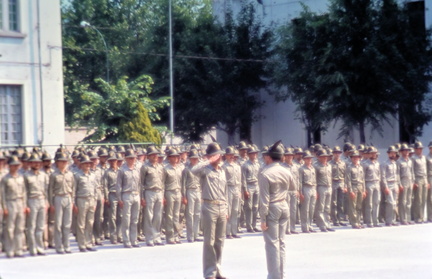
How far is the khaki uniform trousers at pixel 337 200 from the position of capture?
22891 mm

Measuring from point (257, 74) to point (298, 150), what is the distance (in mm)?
17716

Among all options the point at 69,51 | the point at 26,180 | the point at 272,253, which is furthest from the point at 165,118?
the point at 272,253

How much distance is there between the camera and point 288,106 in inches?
1633

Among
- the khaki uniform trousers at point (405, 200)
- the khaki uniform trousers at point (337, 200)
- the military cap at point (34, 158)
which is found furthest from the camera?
the khaki uniform trousers at point (405, 200)

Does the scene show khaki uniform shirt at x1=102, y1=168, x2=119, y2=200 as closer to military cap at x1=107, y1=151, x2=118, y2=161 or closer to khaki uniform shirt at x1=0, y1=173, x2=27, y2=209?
military cap at x1=107, y1=151, x2=118, y2=161

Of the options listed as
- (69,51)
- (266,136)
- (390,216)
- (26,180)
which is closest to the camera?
(26,180)

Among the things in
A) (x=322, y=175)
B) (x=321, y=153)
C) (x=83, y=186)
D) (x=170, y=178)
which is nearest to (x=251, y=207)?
(x=322, y=175)

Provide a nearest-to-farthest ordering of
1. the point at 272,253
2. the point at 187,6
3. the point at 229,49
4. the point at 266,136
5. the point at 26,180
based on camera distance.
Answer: the point at 272,253 → the point at 26,180 → the point at 229,49 → the point at 266,136 → the point at 187,6

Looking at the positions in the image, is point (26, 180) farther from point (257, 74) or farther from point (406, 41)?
point (257, 74)

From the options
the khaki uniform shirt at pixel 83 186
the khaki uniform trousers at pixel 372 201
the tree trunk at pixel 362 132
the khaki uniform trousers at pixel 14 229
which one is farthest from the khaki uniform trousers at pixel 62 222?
the tree trunk at pixel 362 132

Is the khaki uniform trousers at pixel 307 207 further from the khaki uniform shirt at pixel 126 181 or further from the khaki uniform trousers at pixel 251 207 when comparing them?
the khaki uniform shirt at pixel 126 181

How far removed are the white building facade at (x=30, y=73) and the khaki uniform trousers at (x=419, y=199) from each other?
9566mm

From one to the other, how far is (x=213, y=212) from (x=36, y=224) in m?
4.91

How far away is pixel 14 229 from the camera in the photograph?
55.3 feet
